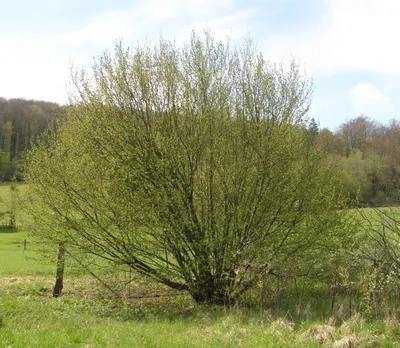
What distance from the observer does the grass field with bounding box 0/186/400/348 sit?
244 inches

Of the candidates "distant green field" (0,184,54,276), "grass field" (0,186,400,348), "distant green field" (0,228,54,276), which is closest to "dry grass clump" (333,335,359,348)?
"grass field" (0,186,400,348)

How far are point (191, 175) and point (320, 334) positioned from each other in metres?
6.02

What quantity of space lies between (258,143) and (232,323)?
5.33m

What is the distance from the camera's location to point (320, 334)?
651 cm

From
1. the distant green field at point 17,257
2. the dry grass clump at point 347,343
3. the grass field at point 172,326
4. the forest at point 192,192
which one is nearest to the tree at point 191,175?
the forest at point 192,192

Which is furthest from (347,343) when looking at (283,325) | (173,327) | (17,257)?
(17,257)

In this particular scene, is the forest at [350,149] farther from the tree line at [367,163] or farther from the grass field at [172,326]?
the grass field at [172,326]

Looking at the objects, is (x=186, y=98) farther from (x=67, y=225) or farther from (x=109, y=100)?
(x=67, y=225)

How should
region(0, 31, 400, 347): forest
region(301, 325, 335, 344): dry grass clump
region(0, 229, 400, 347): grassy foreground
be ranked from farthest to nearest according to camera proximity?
region(0, 31, 400, 347): forest → region(301, 325, 335, 344): dry grass clump → region(0, 229, 400, 347): grassy foreground

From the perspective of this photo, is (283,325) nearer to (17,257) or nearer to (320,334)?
(320,334)

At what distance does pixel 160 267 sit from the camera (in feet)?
37.4

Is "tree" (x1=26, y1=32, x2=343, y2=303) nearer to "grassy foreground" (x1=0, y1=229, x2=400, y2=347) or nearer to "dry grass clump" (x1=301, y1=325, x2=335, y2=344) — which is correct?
"grassy foreground" (x1=0, y1=229, x2=400, y2=347)

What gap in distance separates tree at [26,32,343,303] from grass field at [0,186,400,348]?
1.31 m

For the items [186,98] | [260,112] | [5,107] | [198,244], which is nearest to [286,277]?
[198,244]
